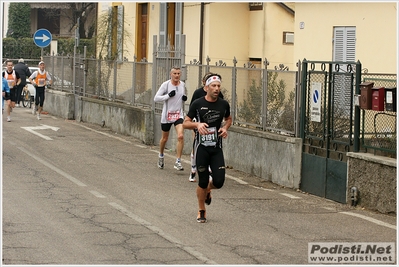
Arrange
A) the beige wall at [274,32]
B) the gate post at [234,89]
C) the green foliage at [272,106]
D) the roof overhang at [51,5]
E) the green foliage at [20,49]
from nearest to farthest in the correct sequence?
1. the green foliage at [272,106]
2. the gate post at [234,89]
3. the beige wall at [274,32]
4. the green foliage at [20,49]
5. the roof overhang at [51,5]

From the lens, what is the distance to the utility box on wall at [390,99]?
11609mm

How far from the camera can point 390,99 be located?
11.7 meters

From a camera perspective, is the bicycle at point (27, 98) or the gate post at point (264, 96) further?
the bicycle at point (27, 98)

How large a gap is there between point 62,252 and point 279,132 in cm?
688

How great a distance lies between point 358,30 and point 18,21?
3677cm

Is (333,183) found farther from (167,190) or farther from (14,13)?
(14,13)

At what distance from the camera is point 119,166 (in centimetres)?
1606

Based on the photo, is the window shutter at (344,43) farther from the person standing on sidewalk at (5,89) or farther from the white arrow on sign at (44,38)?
the white arrow on sign at (44,38)

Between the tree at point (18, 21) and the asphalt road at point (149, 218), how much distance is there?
126 feet

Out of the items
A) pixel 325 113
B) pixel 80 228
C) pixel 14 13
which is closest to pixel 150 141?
pixel 325 113

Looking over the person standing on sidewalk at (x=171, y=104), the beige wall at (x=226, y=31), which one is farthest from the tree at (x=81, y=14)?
the person standing on sidewalk at (x=171, y=104)

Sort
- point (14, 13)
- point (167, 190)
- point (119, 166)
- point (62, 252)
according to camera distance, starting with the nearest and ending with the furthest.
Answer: point (62, 252), point (167, 190), point (119, 166), point (14, 13)

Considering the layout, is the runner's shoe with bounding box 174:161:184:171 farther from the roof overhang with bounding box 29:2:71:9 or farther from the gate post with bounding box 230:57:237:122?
the roof overhang with bounding box 29:2:71:9
